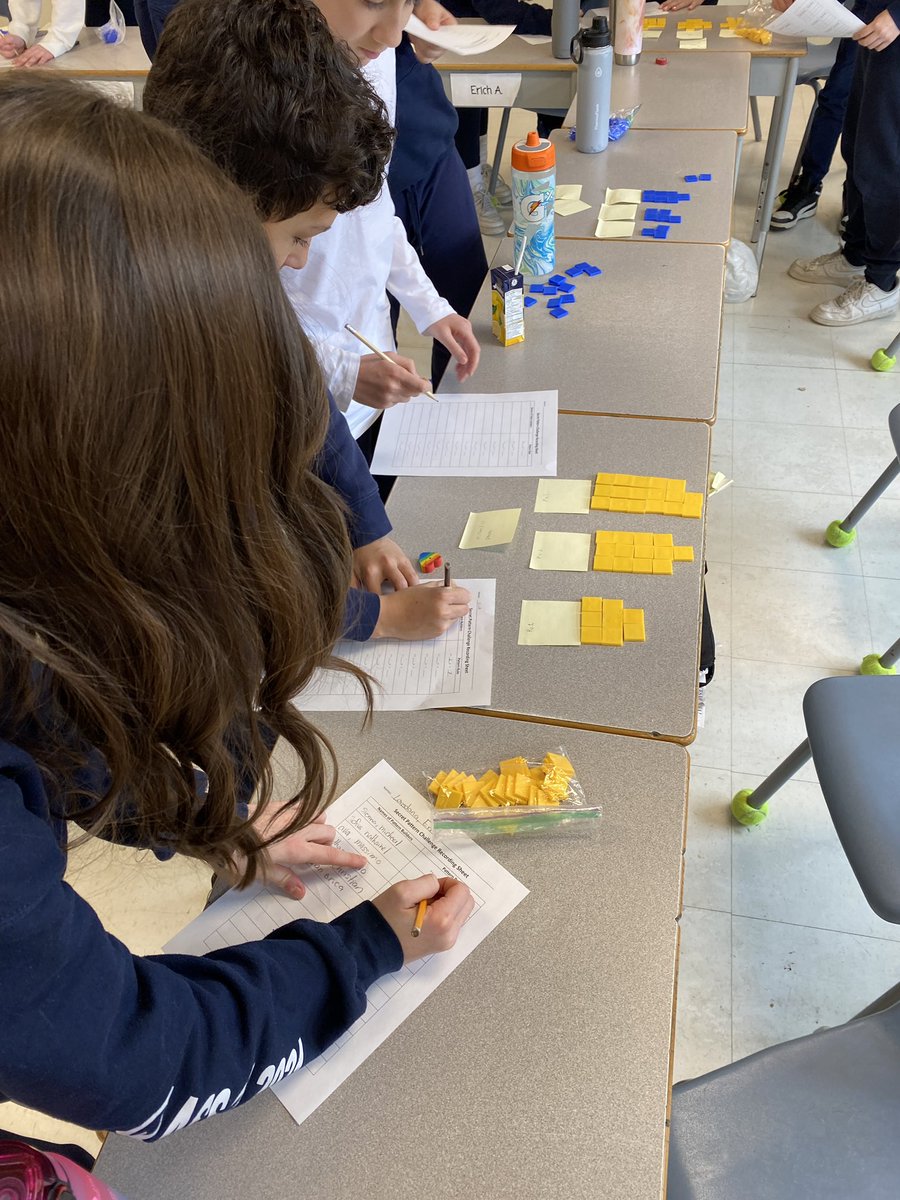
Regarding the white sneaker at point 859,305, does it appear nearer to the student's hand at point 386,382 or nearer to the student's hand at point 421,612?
the student's hand at point 386,382

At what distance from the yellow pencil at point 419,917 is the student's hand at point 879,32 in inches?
102

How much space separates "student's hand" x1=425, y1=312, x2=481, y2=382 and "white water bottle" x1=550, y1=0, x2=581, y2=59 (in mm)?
1403

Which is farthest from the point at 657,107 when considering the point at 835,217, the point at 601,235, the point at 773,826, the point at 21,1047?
the point at 21,1047

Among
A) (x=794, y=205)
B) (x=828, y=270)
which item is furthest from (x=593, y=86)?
(x=794, y=205)

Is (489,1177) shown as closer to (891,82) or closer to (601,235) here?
(601,235)

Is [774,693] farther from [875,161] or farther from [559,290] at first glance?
[875,161]

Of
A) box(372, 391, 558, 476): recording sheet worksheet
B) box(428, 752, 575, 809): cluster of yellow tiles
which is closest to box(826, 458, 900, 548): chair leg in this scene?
box(372, 391, 558, 476): recording sheet worksheet

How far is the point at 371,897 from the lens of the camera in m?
0.84

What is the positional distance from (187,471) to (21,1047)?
34cm

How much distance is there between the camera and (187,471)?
1.75 ft

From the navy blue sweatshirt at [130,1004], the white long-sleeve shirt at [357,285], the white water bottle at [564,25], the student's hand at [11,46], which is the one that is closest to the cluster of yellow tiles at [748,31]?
the white water bottle at [564,25]

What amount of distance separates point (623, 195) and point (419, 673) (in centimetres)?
136

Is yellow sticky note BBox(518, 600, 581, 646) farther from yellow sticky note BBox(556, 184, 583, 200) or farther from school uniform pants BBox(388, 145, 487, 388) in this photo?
yellow sticky note BBox(556, 184, 583, 200)

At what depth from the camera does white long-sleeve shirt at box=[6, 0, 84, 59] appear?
105 inches
